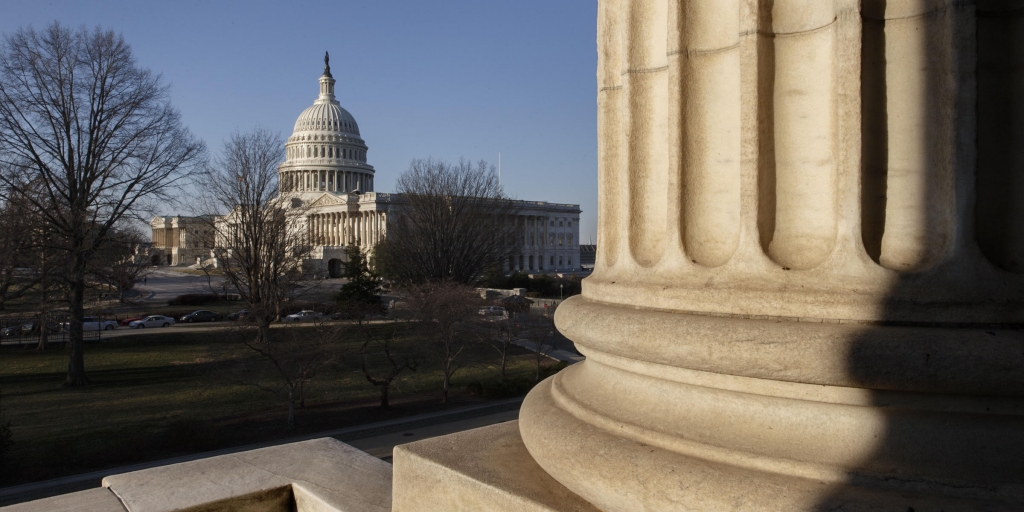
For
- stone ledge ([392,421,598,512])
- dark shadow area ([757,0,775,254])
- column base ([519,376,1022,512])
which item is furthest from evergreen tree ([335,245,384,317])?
dark shadow area ([757,0,775,254])

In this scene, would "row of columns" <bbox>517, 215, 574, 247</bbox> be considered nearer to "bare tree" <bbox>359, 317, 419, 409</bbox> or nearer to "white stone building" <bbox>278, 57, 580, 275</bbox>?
"white stone building" <bbox>278, 57, 580, 275</bbox>

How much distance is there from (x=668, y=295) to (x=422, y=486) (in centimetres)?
131

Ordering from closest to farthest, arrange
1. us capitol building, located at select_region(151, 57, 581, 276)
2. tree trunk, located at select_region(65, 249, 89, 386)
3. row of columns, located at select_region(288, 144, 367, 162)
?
tree trunk, located at select_region(65, 249, 89, 386) < us capitol building, located at select_region(151, 57, 581, 276) < row of columns, located at select_region(288, 144, 367, 162)

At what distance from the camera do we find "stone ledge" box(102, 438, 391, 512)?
12.5 feet

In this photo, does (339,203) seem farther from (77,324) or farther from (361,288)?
(77,324)

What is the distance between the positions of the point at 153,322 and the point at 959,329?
46.8m

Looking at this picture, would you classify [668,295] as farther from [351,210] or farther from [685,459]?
[351,210]

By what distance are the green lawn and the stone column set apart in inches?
664

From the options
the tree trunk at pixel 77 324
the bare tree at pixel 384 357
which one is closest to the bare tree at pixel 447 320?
the bare tree at pixel 384 357

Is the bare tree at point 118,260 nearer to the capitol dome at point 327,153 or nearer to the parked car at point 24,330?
the parked car at point 24,330

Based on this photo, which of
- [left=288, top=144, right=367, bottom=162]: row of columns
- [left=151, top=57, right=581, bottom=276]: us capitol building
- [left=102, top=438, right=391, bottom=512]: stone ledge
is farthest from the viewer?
[left=288, top=144, right=367, bottom=162]: row of columns

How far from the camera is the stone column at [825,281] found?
7.34ft

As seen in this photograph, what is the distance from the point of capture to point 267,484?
4.06 meters

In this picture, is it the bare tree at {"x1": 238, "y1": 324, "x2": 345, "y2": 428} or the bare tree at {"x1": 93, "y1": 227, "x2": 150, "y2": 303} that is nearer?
the bare tree at {"x1": 238, "y1": 324, "x2": 345, "y2": 428}
